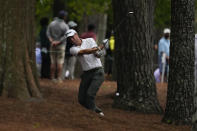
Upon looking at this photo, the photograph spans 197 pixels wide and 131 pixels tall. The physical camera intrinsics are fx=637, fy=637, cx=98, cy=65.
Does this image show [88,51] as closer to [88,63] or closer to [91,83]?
[88,63]

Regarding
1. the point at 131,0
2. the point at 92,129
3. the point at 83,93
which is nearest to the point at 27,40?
the point at 83,93

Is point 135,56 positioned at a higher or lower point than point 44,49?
higher

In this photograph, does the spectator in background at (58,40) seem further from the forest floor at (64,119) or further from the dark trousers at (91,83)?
the dark trousers at (91,83)

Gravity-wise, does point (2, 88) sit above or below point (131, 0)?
below

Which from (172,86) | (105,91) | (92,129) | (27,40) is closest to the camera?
(92,129)

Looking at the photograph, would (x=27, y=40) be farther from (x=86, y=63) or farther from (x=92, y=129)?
(x=92, y=129)

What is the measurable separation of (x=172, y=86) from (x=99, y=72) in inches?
56.3

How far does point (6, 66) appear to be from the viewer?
41.0ft

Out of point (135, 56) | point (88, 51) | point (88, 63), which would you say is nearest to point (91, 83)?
point (88, 63)

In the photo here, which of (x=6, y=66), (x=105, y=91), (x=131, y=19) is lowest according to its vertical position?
(x=105, y=91)

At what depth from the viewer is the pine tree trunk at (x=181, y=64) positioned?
1141 cm

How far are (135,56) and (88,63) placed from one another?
6.21 feet

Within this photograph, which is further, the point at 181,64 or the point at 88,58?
the point at 88,58

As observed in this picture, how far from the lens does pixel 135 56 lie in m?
13.7
